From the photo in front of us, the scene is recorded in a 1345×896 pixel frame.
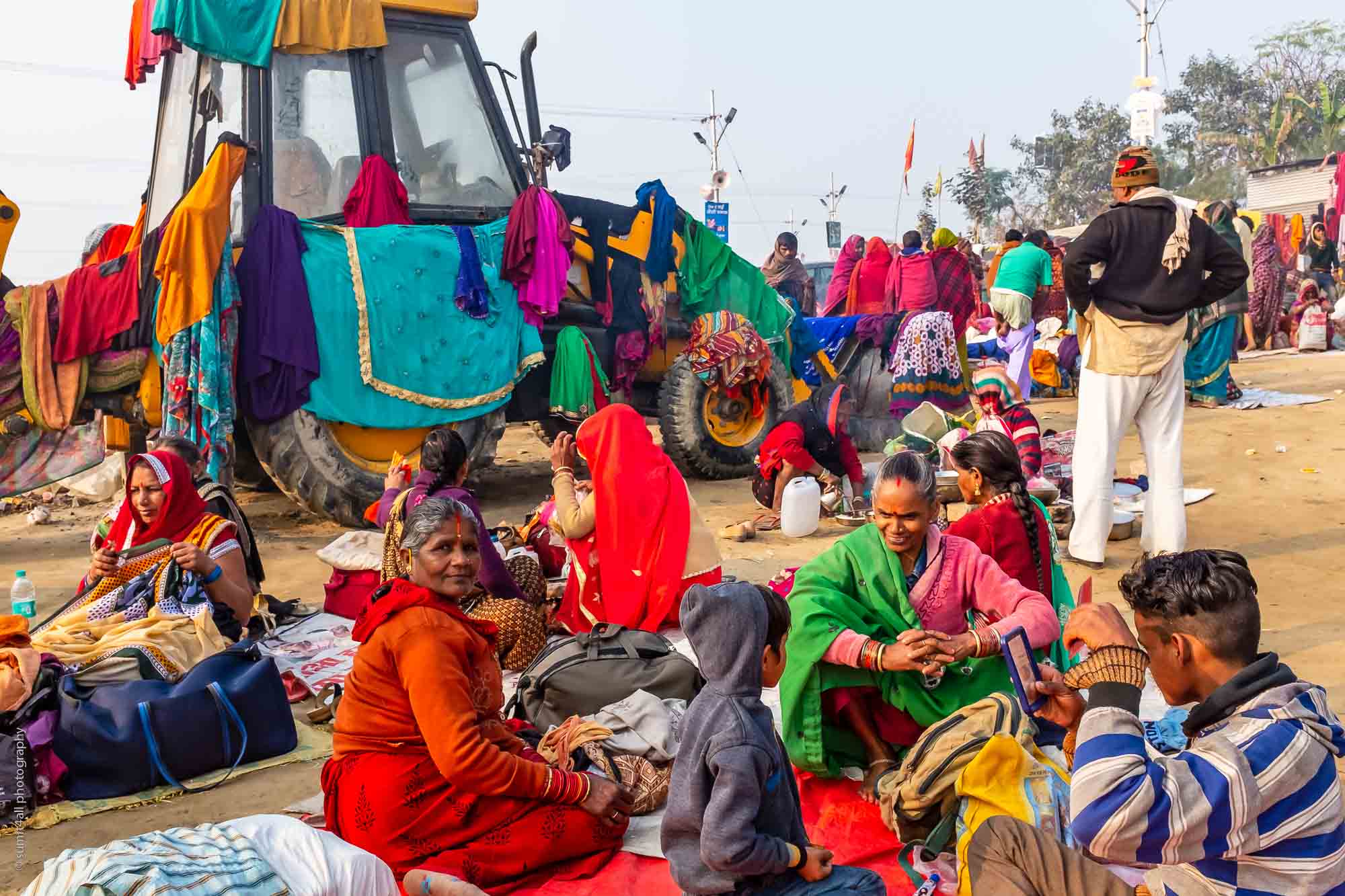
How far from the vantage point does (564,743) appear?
331cm

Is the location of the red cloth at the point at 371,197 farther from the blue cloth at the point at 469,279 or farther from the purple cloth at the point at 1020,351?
the purple cloth at the point at 1020,351

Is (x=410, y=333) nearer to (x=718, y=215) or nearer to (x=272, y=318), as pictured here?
(x=272, y=318)

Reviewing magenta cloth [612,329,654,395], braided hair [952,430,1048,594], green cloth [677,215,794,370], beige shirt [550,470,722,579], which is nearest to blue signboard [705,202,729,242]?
green cloth [677,215,794,370]

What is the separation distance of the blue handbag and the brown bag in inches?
77.8

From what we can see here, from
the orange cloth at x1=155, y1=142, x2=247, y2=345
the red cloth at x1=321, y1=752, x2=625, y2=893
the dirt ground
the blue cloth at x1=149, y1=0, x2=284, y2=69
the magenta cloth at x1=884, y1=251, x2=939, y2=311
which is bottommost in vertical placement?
the dirt ground

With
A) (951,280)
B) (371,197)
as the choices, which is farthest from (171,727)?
(951,280)

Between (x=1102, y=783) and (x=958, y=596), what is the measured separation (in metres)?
1.50

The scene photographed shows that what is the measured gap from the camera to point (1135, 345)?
533cm

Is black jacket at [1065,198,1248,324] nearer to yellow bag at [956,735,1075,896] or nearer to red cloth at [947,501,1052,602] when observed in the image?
red cloth at [947,501,1052,602]

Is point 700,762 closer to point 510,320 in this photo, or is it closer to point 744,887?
point 744,887

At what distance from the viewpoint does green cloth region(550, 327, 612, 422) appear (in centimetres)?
751

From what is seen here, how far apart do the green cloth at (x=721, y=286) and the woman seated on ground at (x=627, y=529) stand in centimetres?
376

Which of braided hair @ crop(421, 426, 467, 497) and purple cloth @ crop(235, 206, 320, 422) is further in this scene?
purple cloth @ crop(235, 206, 320, 422)

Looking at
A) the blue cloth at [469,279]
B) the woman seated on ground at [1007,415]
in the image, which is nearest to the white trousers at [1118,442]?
the woman seated on ground at [1007,415]
